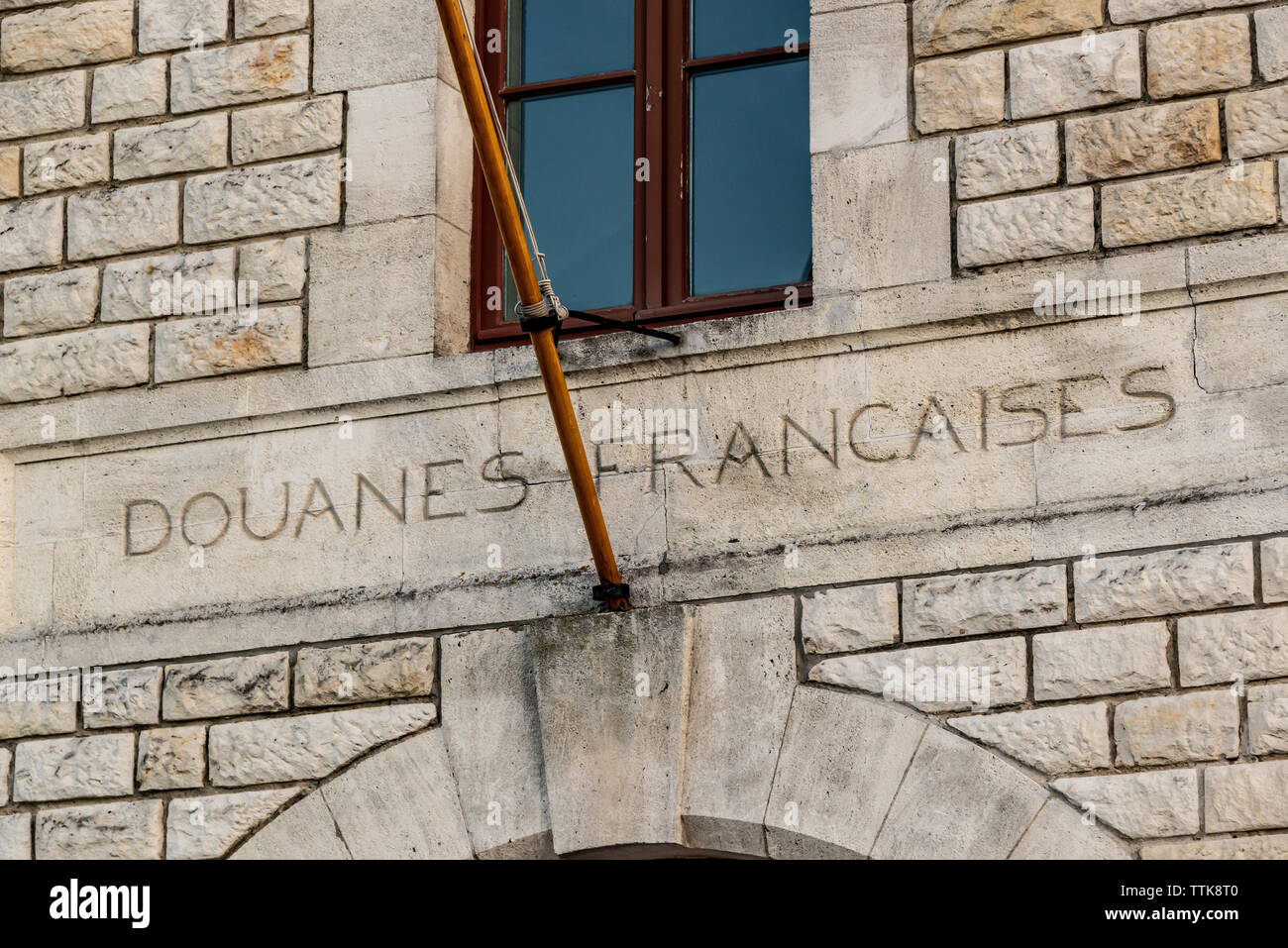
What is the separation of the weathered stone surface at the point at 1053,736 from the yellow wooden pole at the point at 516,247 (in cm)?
129

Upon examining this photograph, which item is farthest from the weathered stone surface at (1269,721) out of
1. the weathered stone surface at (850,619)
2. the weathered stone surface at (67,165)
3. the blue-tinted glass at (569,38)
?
the weathered stone surface at (67,165)

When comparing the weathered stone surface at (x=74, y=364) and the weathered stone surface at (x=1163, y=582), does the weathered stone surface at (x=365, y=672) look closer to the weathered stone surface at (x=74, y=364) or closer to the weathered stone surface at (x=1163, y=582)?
the weathered stone surface at (x=74, y=364)

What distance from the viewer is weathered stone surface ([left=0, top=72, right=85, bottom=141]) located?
8.22m

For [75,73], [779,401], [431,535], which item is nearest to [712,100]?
[779,401]

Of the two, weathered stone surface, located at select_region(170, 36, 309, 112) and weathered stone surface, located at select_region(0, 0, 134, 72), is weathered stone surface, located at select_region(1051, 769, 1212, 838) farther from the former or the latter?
weathered stone surface, located at select_region(0, 0, 134, 72)

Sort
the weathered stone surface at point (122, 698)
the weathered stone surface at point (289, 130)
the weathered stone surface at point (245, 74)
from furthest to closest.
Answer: the weathered stone surface at point (245, 74), the weathered stone surface at point (289, 130), the weathered stone surface at point (122, 698)

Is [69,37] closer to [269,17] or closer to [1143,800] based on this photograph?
[269,17]

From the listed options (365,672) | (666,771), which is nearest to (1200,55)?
(666,771)

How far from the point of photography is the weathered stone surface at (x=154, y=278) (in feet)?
25.9

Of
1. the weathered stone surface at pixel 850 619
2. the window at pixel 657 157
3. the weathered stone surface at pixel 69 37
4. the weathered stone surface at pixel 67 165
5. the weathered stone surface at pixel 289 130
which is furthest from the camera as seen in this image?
the weathered stone surface at pixel 69 37

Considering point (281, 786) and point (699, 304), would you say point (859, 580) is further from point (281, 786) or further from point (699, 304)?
point (281, 786)

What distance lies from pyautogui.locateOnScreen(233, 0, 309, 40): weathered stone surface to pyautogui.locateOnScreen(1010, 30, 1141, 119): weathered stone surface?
2.57m

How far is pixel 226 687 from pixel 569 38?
258 cm
